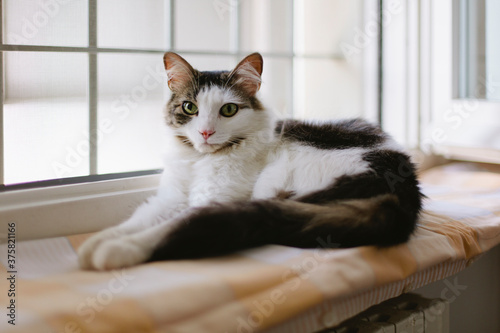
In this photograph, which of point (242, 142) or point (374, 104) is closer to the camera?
point (242, 142)

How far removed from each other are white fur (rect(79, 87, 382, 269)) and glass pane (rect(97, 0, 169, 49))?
318 millimetres

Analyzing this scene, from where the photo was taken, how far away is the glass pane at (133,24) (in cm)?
142

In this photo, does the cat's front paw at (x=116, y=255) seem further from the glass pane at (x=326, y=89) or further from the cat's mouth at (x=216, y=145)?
the glass pane at (x=326, y=89)

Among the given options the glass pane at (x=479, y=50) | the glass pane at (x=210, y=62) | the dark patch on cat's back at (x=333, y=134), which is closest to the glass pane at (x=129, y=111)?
the glass pane at (x=210, y=62)

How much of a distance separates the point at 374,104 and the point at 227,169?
108 centimetres

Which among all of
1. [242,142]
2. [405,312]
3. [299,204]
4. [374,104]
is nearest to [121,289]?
[299,204]

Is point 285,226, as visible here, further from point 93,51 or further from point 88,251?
point 93,51

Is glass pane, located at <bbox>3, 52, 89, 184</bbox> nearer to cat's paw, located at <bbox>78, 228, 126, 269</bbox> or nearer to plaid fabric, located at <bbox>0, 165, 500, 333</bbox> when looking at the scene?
plaid fabric, located at <bbox>0, 165, 500, 333</bbox>

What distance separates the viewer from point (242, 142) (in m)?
1.37

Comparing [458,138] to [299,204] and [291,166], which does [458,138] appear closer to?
[291,166]

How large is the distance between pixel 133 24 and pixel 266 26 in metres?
0.60

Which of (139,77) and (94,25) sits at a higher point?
(94,25)

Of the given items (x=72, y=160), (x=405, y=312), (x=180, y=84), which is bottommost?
(x=405, y=312)

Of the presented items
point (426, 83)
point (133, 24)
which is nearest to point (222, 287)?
point (133, 24)
